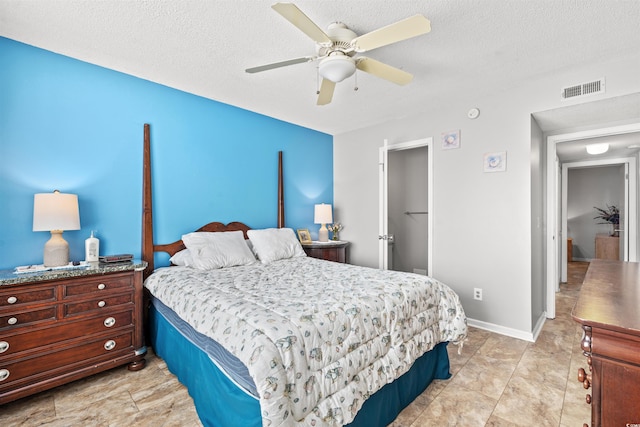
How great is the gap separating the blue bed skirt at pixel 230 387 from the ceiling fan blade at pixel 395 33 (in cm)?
199

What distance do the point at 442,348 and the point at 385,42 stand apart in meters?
2.17

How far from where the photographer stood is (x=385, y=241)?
374 centimetres

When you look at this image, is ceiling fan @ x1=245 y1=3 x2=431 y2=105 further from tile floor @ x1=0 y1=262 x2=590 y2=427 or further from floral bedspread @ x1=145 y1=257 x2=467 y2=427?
tile floor @ x1=0 y1=262 x2=590 y2=427

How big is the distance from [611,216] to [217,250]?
834 cm

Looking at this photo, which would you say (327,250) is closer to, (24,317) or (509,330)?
(509,330)

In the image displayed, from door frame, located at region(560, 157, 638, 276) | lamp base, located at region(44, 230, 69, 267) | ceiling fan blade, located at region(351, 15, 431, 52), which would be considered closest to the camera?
ceiling fan blade, located at region(351, 15, 431, 52)

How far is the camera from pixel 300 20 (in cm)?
158

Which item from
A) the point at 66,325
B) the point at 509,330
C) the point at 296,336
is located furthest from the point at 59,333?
the point at 509,330

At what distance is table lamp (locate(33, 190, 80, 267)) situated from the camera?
2119mm

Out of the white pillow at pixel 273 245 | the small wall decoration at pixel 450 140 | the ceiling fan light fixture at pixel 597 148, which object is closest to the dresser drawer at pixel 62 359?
the white pillow at pixel 273 245

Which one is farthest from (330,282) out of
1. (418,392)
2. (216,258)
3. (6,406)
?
(6,406)

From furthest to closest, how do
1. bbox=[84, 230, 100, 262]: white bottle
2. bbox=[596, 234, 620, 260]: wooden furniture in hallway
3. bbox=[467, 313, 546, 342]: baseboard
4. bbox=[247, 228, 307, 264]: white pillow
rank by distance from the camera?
bbox=[596, 234, 620, 260]: wooden furniture in hallway, bbox=[247, 228, 307, 264]: white pillow, bbox=[467, 313, 546, 342]: baseboard, bbox=[84, 230, 100, 262]: white bottle

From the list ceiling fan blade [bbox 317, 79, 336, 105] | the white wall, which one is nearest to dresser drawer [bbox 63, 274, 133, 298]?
ceiling fan blade [bbox 317, 79, 336, 105]

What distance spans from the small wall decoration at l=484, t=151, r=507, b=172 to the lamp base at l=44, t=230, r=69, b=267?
387 cm
